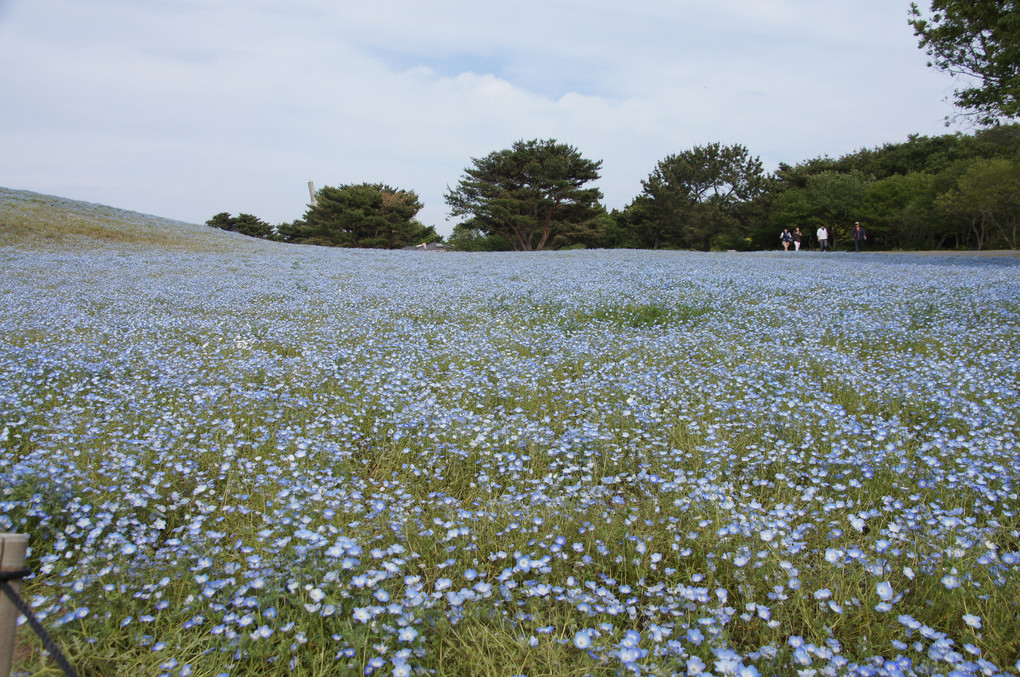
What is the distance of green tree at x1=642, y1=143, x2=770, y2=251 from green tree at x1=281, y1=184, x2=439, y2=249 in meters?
27.3

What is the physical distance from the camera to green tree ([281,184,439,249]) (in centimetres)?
6272

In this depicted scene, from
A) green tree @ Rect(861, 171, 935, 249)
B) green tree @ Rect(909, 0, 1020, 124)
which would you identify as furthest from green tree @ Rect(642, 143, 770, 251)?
green tree @ Rect(909, 0, 1020, 124)

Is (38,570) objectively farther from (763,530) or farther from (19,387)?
(763,530)

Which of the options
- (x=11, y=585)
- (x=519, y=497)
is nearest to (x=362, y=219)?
(x=519, y=497)

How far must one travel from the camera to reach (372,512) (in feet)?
10.9

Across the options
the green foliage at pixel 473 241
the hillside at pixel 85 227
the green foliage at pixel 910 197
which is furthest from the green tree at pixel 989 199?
the green foliage at pixel 473 241

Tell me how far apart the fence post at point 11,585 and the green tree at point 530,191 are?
2069 inches

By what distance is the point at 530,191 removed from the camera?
55281 mm

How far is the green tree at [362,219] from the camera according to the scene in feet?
206

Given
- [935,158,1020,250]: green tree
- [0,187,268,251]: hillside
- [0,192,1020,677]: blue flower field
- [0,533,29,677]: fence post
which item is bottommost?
[0,192,1020,677]: blue flower field

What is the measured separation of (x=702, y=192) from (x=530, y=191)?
2326cm

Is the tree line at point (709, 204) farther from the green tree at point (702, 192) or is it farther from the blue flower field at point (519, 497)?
the blue flower field at point (519, 497)

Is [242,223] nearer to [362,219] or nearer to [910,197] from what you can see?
[362,219]

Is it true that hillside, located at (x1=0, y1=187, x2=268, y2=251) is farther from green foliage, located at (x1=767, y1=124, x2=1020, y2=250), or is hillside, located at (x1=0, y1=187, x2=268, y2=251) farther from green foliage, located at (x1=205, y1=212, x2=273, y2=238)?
green foliage, located at (x1=205, y1=212, x2=273, y2=238)
